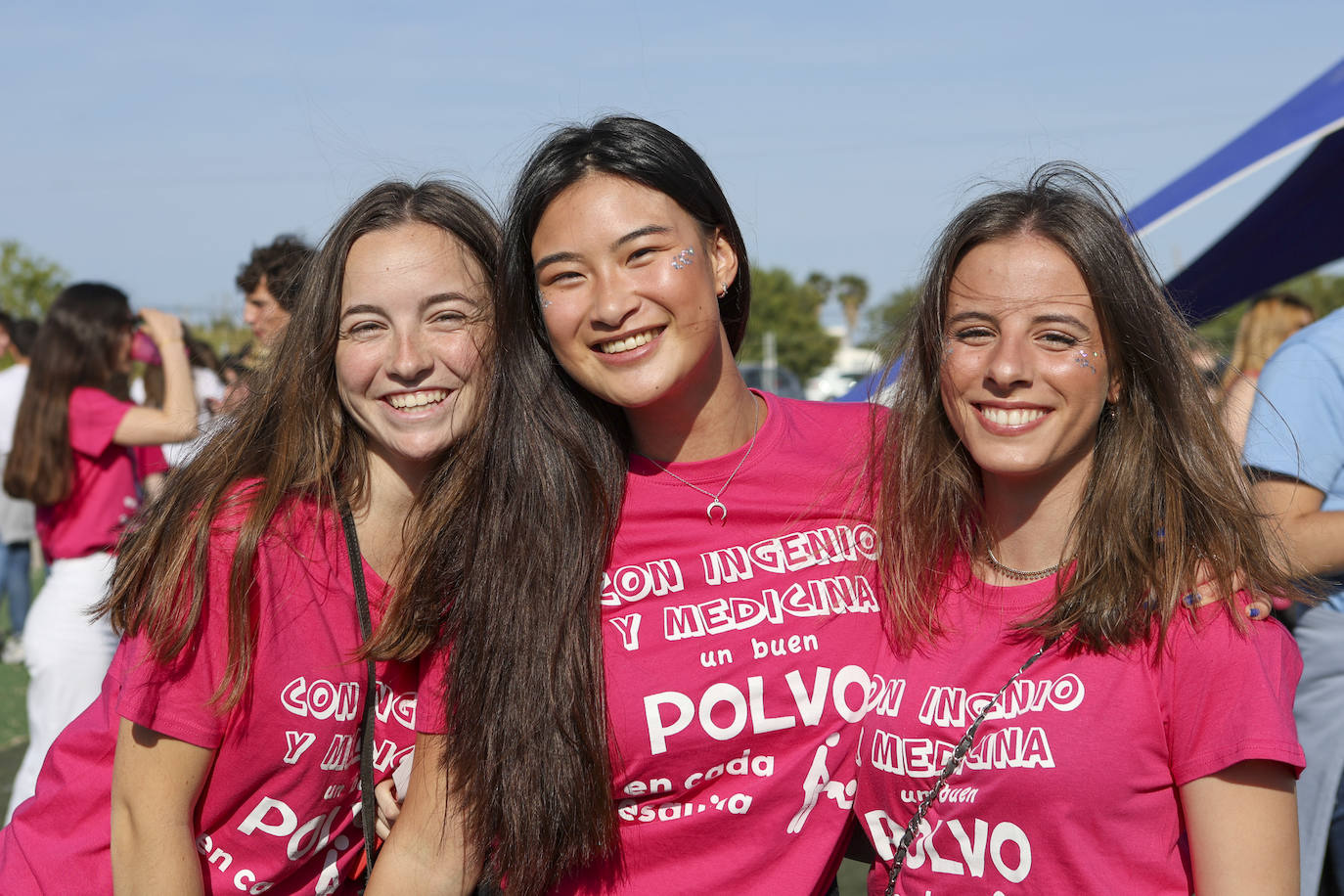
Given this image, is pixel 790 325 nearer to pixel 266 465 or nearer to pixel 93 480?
pixel 93 480

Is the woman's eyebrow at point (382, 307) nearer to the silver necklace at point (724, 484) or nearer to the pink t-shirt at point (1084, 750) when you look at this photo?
the silver necklace at point (724, 484)

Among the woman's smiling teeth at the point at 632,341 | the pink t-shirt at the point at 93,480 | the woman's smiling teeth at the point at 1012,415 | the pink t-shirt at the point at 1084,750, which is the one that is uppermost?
the pink t-shirt at the point at 93,480

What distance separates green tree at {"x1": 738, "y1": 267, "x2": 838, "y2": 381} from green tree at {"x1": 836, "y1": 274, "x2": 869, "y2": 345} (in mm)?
8453

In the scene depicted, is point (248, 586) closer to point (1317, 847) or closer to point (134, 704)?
point (134, 704)

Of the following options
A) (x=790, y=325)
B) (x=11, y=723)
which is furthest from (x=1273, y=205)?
(x=790, y=325)

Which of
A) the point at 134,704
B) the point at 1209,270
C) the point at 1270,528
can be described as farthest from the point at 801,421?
the point at 1209,270

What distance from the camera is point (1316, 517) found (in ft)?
8.75

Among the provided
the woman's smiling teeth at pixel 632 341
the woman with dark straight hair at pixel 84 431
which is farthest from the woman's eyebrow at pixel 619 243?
the woman with dark straight hair at pixel 84 431

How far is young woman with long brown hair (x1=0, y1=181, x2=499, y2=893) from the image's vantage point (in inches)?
87.0

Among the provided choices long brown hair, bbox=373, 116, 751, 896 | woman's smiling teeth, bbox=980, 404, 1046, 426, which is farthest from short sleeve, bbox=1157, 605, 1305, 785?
long brown hair, bbox=373, 116, 751, 896

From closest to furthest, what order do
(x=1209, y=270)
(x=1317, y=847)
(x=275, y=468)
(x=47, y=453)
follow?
(x=275, y=468) < (x=1317, y=847) < (x=1209, y=270) < (x=47, y=453)

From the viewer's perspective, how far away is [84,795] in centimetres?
243

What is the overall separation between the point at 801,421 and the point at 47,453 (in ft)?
12.2

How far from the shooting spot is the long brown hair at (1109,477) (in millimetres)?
2014
